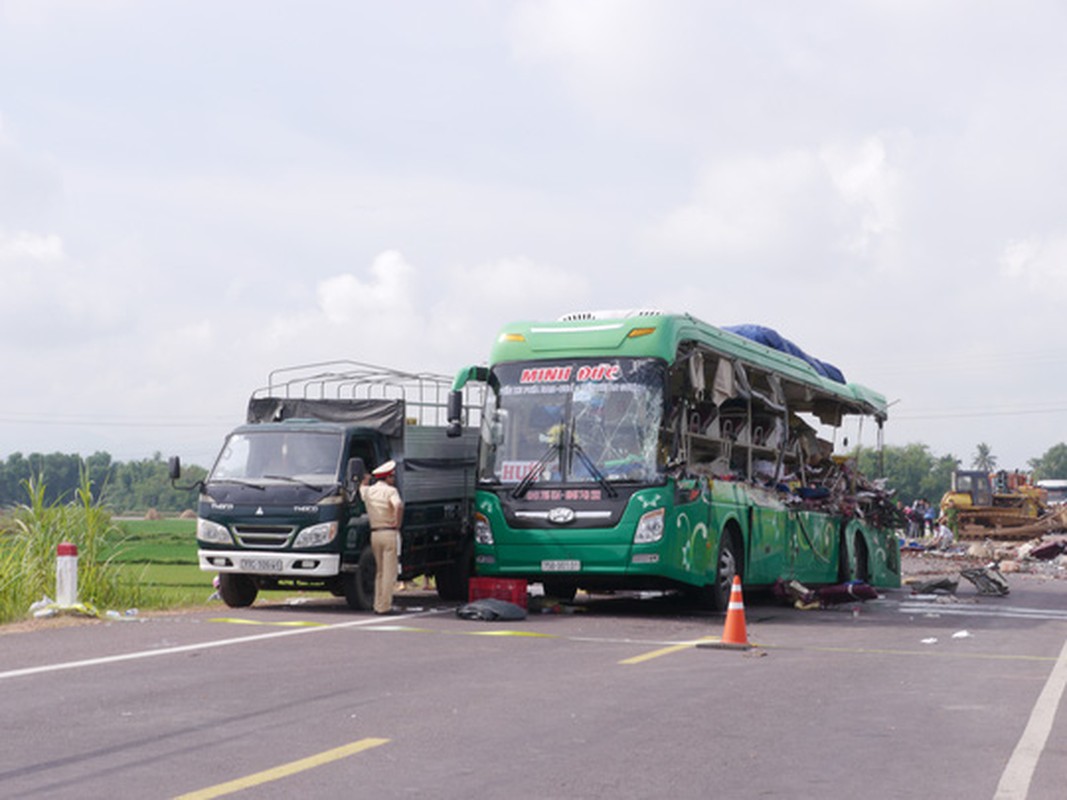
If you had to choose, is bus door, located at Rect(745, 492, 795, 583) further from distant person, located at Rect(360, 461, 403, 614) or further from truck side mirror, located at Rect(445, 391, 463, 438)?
distant person, located at Rect(360, 461, 403, 614)

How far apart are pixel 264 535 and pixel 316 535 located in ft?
2.16

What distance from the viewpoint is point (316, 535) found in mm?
16984

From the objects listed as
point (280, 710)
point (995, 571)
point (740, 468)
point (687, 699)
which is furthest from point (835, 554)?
point (280, 710)

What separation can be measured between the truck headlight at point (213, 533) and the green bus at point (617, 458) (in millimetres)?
2997

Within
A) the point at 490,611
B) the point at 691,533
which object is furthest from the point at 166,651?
the point at 691,533

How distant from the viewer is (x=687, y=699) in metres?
10.1

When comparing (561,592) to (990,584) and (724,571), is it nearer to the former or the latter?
(724,571)

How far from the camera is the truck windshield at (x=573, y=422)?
1727cm

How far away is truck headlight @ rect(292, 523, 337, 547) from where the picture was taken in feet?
55.7

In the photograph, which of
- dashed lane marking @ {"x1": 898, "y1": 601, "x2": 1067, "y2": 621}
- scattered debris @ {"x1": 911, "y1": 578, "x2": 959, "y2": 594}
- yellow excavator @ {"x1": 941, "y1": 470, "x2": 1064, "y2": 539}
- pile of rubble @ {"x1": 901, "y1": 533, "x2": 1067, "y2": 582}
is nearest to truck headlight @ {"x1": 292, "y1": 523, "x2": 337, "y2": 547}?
dashed lane marking @ {"x1": 898, "y1": 601, "x2": 1067, "y2": 621}

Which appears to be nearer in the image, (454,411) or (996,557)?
Answer: (454,411)

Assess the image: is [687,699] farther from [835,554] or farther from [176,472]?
[835,554]

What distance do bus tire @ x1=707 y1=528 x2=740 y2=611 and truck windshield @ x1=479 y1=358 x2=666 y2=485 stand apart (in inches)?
79.4

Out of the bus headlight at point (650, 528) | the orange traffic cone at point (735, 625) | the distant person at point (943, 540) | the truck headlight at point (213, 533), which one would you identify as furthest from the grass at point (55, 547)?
the distant person at point (943, 540)
